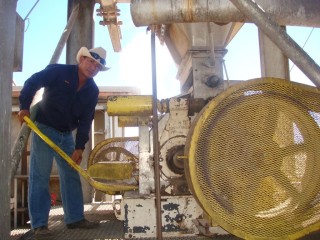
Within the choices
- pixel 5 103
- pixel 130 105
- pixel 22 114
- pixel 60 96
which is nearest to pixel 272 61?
pixel 130 105

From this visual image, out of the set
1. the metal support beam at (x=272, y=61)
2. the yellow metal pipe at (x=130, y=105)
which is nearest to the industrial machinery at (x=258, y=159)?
the yellow metal pipe at (x=130, y=105)

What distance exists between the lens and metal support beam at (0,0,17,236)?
178cm

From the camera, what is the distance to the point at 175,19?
7.77ft

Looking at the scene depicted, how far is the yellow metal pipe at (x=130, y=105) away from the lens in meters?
2.74

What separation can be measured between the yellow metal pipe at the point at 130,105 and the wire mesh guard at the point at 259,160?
29.6 inches

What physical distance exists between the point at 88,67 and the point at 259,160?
1960 mm

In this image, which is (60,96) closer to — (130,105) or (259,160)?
(130,105)

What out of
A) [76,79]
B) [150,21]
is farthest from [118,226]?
[150,21]

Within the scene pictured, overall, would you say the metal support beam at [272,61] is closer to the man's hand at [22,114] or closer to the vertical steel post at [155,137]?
the vertical steel post at [155,137]

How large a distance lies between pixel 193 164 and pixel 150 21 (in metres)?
0.97

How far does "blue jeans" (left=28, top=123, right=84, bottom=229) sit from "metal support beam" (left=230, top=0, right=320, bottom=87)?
2068 mm

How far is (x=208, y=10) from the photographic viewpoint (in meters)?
2.36

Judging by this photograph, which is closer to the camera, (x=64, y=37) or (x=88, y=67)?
(x=88, y=67)

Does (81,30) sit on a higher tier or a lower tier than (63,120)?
higher
